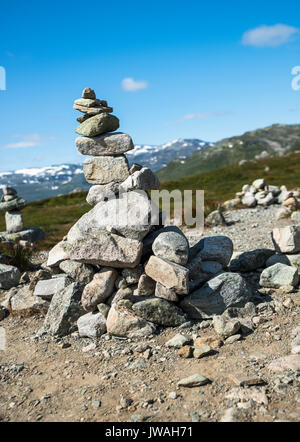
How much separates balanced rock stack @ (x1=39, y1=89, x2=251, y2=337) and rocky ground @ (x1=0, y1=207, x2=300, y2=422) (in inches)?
18.2

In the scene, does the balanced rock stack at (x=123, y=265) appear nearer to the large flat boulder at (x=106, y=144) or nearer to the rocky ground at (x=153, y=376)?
the large flat boulder at (x=106, y=144)

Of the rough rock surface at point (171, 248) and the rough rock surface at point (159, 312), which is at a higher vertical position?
the rough rock surface at point (171, 248)

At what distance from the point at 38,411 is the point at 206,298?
4531 mm

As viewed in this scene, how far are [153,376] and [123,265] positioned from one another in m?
3.00

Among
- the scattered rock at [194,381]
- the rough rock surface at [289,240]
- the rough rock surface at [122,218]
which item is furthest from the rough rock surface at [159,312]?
the rough rock surface at [289,240]

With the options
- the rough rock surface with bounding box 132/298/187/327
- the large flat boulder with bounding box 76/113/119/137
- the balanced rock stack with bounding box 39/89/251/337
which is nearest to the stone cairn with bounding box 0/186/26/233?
the balanced rock stack with bounding box 39/89/251/337

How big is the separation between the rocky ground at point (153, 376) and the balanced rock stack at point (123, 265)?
461mm

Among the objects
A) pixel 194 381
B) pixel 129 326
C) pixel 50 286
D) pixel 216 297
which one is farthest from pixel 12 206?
pixel 194 381

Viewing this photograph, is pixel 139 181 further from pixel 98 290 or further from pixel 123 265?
pixel 98 290

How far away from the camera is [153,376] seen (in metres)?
6.89

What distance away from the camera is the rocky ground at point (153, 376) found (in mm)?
5742

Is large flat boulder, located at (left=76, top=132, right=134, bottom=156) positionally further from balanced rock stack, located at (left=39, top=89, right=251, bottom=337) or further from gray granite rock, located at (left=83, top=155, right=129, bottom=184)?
gray granite rock, located at (left=83, top=155, right=129, bottom=184)

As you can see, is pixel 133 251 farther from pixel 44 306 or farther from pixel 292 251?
pixel 292 251

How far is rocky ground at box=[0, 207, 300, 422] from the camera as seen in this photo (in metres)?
5.74
